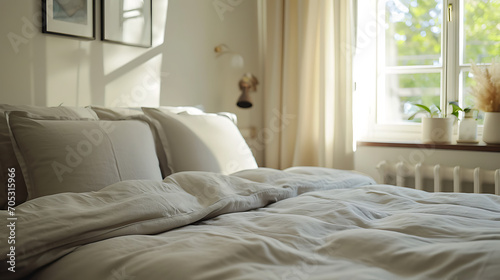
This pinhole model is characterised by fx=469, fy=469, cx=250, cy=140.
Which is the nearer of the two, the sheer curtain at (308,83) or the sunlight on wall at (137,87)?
the sunlight on wall at (137,87)

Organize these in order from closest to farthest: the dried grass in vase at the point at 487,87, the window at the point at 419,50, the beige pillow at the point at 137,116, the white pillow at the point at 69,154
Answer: the white pillow at the point at 69,154 < the beige pillow at the point at 137,116 < the dried grass in vase at the point at 487,87 < the window at the point at 419,50

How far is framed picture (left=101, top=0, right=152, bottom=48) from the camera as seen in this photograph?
7.64 ft

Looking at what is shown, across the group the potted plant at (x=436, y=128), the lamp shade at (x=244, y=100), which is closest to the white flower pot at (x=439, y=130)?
the potted plant at (x=436, y=128)

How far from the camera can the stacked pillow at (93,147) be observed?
153cm

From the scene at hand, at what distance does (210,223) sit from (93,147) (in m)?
0.54

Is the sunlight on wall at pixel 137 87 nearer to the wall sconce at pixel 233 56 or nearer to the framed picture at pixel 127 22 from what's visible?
the framed picture at pixel 127 22

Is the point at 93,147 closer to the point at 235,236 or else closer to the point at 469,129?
the point at 235,236

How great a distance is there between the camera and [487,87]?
2.66m

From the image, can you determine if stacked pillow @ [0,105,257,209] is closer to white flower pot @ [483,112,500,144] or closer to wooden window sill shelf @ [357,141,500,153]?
wooden window sill shelf @ [357,141,500,153]

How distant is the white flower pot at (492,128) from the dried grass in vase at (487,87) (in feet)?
0.11

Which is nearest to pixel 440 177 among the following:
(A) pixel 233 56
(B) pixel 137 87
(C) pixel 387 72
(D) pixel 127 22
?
(C) pixel 387 72

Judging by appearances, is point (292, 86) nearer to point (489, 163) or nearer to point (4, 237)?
point (489, 163)

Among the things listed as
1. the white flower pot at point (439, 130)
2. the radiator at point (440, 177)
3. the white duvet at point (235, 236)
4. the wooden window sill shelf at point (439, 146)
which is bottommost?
the radiator at point (440, 177)

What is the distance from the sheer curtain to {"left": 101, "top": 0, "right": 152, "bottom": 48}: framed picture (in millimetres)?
1071
